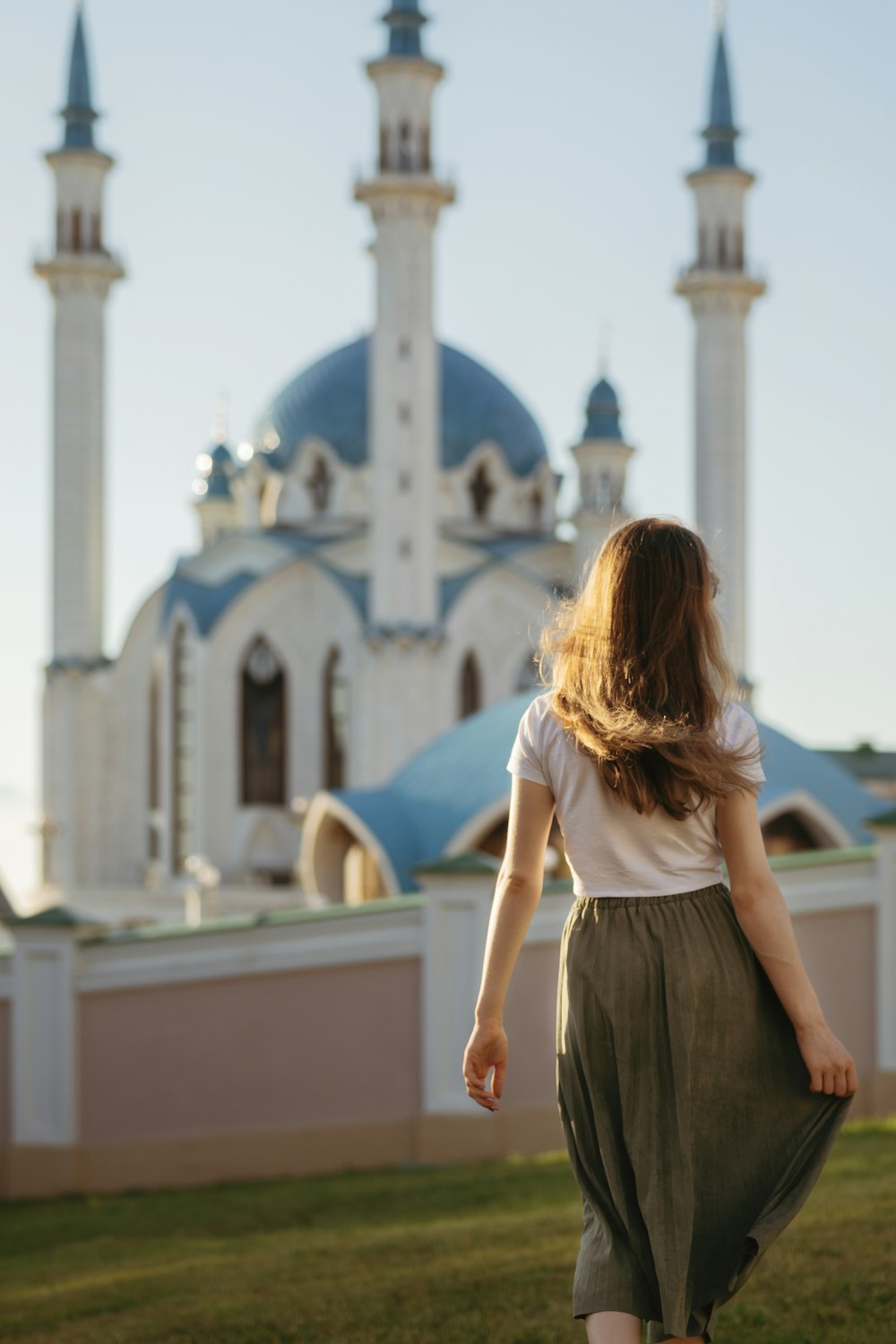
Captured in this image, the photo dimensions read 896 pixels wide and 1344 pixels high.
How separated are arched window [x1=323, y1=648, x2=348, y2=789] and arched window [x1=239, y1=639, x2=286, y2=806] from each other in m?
0.97

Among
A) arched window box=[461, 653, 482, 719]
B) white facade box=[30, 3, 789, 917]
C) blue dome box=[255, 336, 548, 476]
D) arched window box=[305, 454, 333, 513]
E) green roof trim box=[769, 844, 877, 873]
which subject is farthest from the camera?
arched window box=[305, 454, 333, 513]

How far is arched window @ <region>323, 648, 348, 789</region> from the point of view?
41.6m

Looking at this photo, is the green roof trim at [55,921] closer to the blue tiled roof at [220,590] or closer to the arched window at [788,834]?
the arched window at [788,834]

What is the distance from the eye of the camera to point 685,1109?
11.2 ft

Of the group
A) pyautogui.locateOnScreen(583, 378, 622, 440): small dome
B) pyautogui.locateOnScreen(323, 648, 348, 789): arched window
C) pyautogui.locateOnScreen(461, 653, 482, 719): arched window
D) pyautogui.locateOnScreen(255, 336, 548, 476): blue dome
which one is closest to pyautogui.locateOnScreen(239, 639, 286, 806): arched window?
pyautogui.locateOnScreen(323, 648, 348, 789): arched window

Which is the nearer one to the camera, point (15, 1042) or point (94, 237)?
point (15, 1042)

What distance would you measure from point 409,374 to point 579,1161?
3451 cm

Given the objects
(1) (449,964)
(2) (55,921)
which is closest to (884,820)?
(1) (449,964)

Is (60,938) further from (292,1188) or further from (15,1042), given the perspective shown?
(292,1188)

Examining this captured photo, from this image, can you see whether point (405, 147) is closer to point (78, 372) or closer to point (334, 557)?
point (78, 372)

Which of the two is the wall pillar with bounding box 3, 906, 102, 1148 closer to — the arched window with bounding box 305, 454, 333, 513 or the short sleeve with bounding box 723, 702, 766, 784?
the short sleeve with bounding box 723, 702, 766, 784

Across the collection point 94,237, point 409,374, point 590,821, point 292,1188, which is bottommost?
point 292,1188

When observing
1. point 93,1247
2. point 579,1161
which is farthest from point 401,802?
point 579,1161

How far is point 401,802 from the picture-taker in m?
27.1
